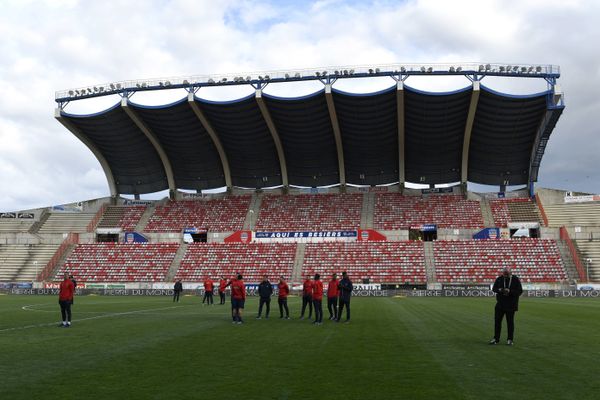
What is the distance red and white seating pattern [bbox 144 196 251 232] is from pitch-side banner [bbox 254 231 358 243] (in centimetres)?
440

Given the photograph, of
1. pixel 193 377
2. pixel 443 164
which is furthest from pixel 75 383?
pixel 443 164

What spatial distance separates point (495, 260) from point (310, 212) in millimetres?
22379

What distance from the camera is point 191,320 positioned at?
20.2m

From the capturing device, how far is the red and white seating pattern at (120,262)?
55.8 meters

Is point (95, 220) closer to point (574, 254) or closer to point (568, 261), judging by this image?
point (568, 261)

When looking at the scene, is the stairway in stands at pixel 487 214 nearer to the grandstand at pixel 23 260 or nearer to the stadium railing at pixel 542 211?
the stadium railing at pixel 542 211

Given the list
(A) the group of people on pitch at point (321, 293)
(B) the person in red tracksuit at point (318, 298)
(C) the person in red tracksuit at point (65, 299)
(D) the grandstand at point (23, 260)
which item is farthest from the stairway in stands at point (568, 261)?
(D) the grandstand at point (23, 260)

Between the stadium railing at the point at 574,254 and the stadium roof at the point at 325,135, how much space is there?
378 inches

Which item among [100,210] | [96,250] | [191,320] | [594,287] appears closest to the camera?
[191,320]

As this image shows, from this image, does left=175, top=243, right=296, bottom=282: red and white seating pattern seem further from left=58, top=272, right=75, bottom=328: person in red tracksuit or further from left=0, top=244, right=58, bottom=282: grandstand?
left=58, top=272, right=75, bottom=328: person in red tracksuit

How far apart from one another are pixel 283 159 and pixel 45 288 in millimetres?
29144

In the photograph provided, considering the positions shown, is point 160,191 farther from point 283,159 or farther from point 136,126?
point 283,159

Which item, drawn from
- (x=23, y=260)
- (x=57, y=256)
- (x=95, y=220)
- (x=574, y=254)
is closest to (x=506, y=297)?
(x=574, y=254)

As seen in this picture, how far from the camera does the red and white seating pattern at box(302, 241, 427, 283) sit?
5191 cm
